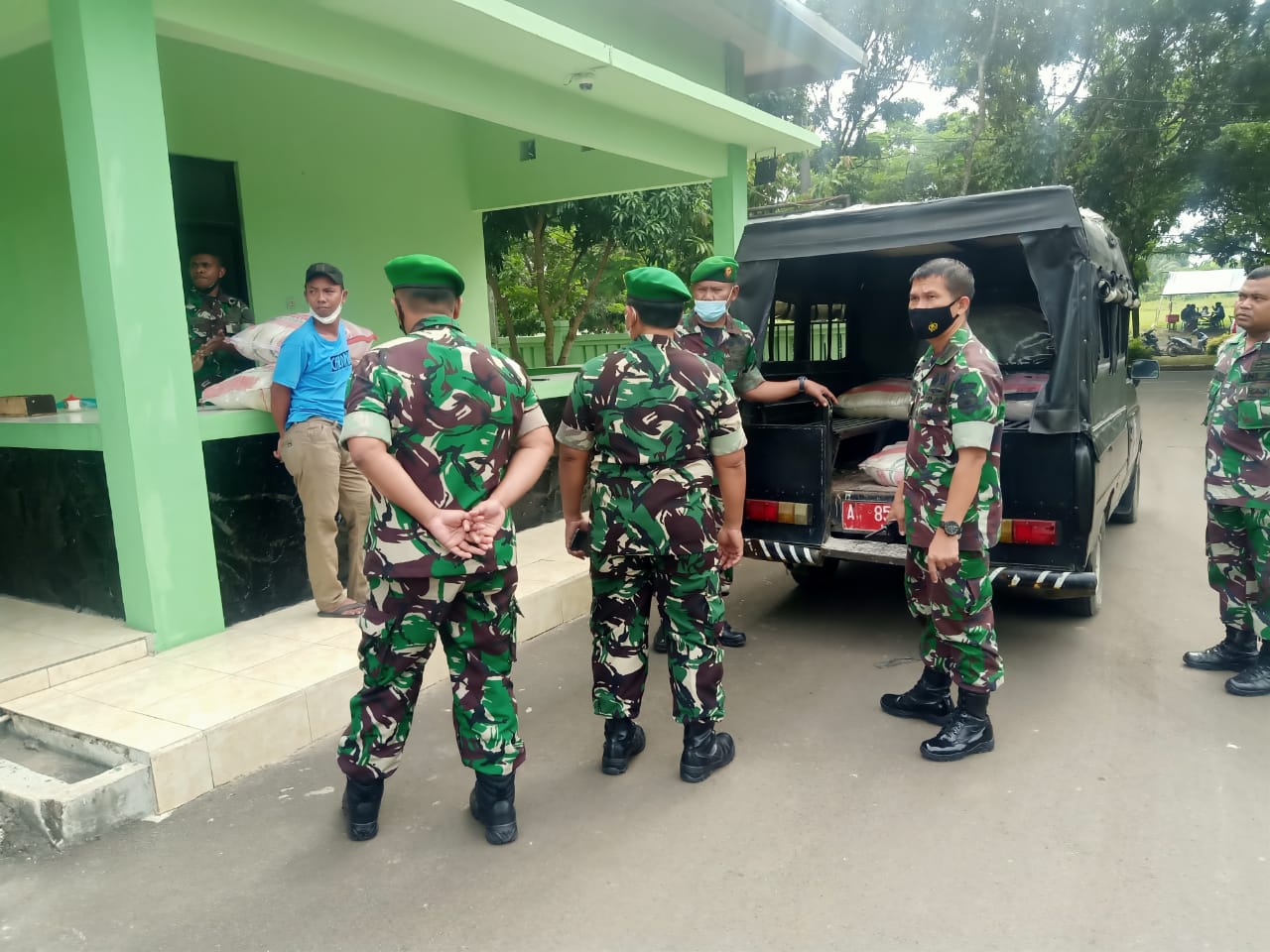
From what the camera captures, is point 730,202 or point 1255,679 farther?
point 730,202

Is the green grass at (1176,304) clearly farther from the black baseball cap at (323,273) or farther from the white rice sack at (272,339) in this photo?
the black baseball cap at (323,273)

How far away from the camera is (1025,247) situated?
4.14 metres

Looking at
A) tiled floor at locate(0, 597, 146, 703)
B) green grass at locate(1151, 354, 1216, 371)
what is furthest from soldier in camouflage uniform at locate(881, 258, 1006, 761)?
green grass at locate(1151, 354, 1216, 371)

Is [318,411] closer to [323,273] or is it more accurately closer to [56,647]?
[323,273]

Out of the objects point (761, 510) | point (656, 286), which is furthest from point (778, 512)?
point (656, 286)

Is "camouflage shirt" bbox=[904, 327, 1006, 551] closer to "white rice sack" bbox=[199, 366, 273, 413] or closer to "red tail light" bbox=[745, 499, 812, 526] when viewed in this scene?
"red tail light" bbox=[745, 499, 812, 526]

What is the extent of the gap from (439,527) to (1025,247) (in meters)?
3.09

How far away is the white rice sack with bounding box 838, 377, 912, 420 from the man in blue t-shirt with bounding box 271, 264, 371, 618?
295cm

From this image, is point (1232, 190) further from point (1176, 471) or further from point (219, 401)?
point (219, 401)

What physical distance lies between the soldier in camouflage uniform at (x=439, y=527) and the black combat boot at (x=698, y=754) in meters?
0.66

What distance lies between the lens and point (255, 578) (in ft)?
15.3

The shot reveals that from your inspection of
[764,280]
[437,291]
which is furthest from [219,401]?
[764,280]

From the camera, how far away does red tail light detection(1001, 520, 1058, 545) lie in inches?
157

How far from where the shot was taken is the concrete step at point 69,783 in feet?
9.47
